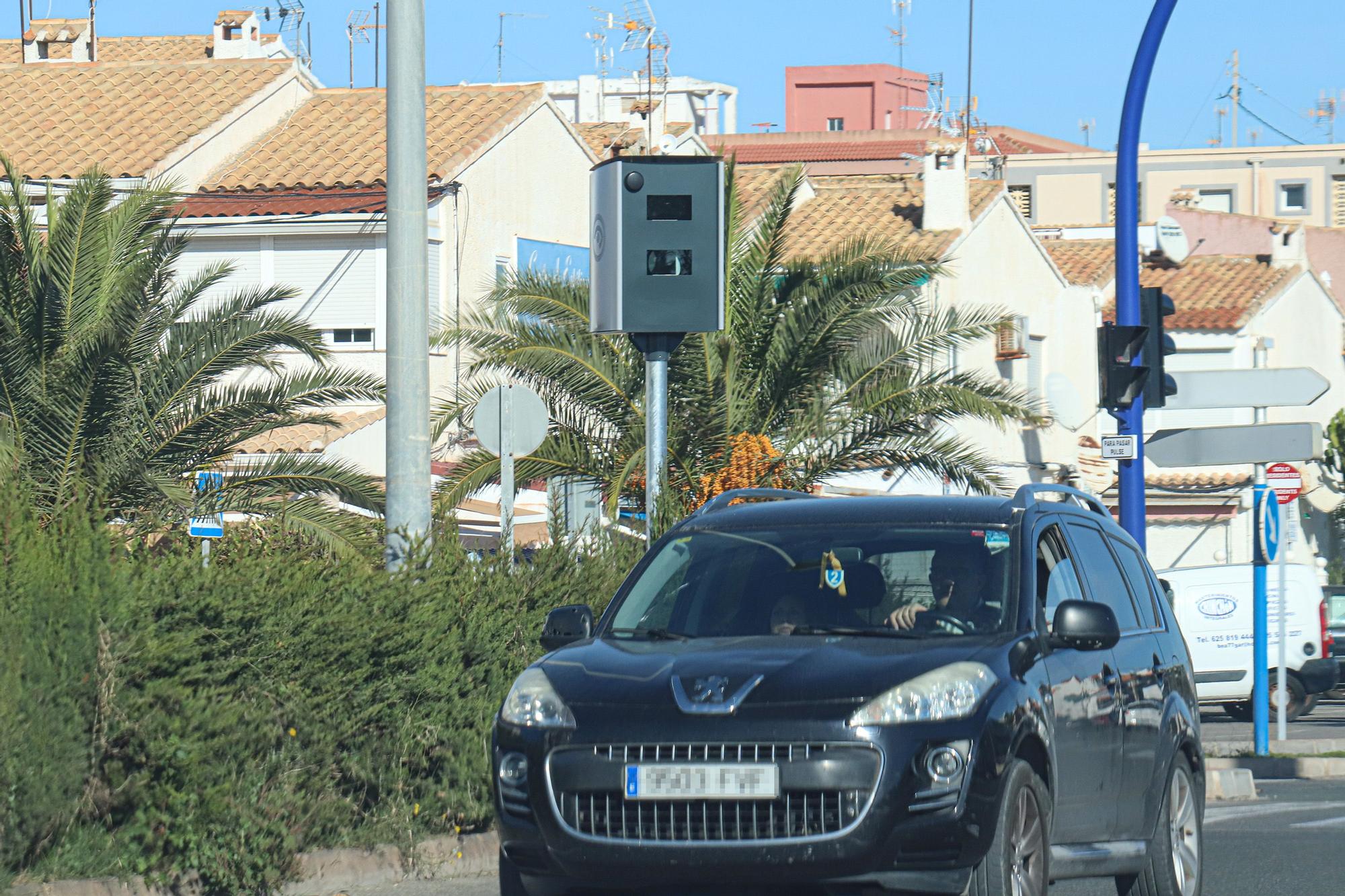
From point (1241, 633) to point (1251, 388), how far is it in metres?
7.62

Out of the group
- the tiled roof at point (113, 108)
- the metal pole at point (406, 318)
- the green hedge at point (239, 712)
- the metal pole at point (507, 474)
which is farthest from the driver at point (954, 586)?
the tiled roof at point (113, 108)

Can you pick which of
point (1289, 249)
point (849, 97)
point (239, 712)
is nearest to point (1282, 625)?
point (239, 712)

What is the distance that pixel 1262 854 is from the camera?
35.7ft

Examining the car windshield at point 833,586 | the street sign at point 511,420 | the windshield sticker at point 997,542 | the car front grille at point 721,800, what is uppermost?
the street sign at point 511,420

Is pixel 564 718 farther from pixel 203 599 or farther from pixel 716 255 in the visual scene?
pixel 716 255

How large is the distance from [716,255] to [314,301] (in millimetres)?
17800

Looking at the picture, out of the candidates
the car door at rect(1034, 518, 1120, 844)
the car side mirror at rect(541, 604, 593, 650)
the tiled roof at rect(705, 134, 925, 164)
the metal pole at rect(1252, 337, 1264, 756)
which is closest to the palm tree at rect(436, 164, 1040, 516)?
the metal pole at rect(1252, 337, 1264, 756)

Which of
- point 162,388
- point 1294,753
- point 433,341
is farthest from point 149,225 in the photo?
point 1294,753

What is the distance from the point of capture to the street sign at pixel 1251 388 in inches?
707

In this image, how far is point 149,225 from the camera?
1579 centimetres

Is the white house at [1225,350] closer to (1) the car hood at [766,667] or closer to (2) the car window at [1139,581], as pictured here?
(2) the car window at [1139,581]

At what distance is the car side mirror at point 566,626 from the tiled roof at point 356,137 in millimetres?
22172

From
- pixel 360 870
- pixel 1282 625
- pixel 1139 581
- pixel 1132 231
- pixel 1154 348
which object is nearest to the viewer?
pixel 1139 581

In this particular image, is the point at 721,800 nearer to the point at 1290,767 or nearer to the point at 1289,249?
the point at 1290,767
